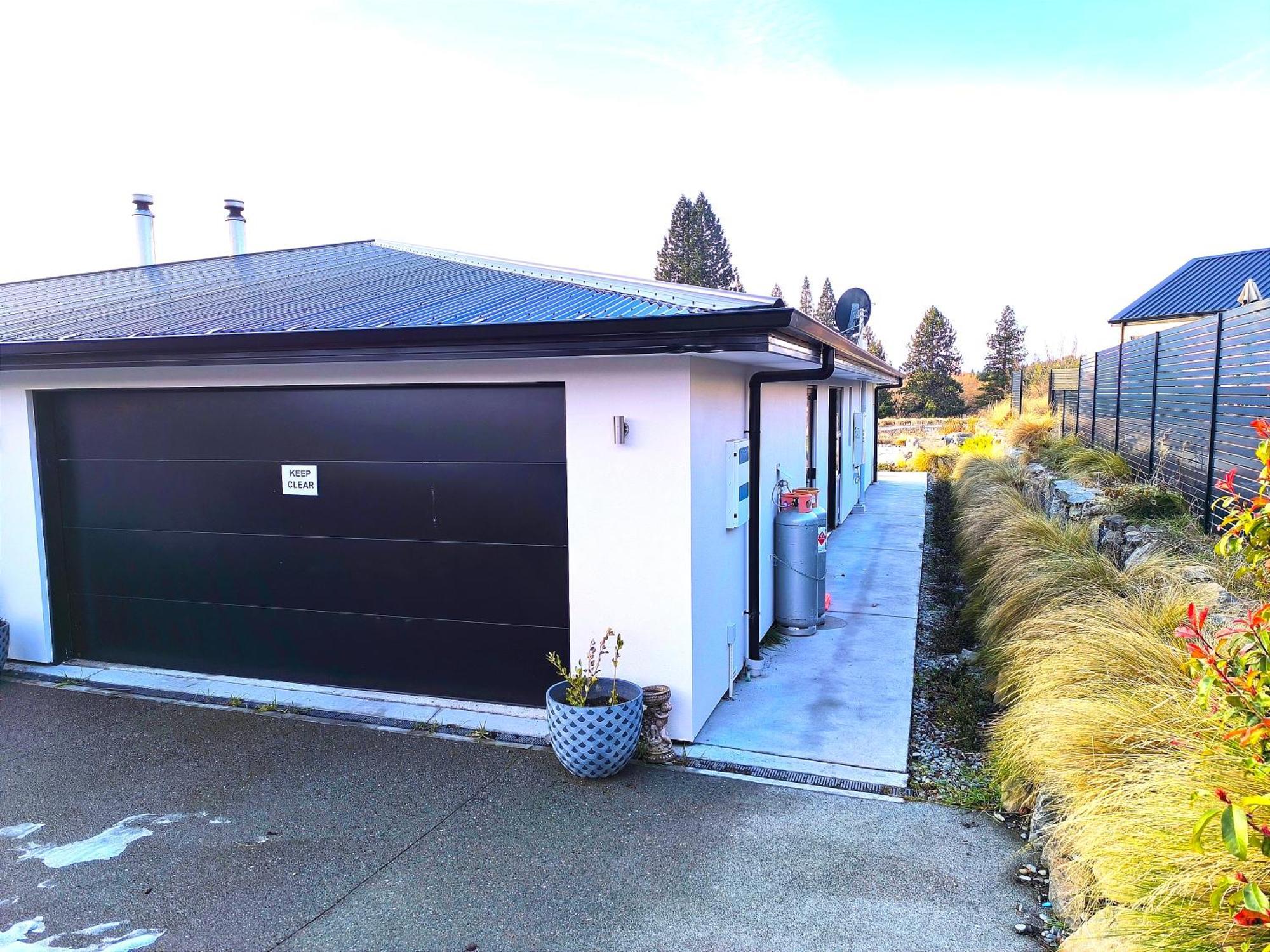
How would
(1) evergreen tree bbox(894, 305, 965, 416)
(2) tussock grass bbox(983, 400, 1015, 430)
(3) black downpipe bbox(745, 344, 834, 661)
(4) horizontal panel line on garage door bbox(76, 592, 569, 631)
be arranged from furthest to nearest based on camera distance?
(1) evergreen tree bbox(894, 305, 965, 416), (2) tussock grass bbox(983, 400, 1015, 430), (3) black downpipe bbox(745, 344, 834, 661), (4) horizontal panel line on garage door bbox(76, 592, 569, 631)

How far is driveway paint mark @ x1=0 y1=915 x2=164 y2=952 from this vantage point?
3346 mm

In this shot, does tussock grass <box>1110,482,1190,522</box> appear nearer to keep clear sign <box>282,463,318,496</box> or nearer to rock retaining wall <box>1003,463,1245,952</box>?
rock retaining wall <box>1003,463,1245,952</box>

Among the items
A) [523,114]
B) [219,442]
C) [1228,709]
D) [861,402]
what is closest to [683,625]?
[1228,709]

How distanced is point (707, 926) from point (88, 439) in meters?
6.42

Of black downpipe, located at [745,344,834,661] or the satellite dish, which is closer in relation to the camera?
black downpipe, located at [745,344,834,661]

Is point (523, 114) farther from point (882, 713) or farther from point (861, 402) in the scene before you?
point (882, 713)

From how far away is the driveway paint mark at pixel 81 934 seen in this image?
11.0 ft

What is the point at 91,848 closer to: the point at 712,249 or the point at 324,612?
the point at 324,612

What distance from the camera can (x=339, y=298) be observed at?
6.60 meters

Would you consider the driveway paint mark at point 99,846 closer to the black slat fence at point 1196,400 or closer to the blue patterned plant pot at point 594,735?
the blue patterned plant pot at point 594,735

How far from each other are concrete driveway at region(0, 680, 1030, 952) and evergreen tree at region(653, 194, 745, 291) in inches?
1896

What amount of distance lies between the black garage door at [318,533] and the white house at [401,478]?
2 centimetres

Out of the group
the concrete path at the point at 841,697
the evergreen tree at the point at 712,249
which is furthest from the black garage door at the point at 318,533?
the evergreen tree at the point at 712,249

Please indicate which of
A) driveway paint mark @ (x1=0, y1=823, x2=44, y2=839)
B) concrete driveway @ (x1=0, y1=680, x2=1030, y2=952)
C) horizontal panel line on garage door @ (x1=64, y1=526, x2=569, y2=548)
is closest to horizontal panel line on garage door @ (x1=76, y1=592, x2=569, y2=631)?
horizontal panel line on garage door @ (x1=64, y1=526, x2=569, y2=548)
